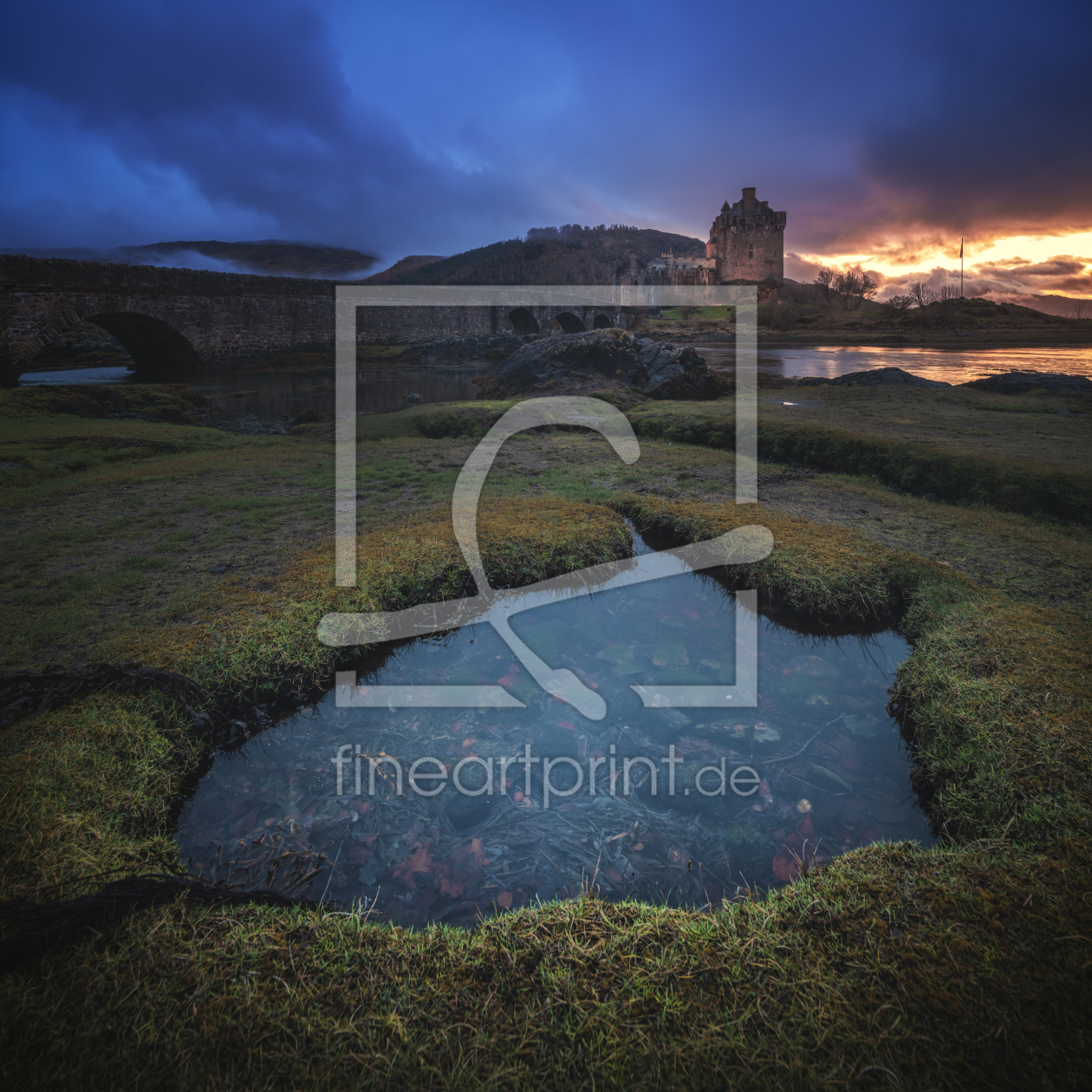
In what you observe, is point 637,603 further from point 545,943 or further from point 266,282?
point 266,282

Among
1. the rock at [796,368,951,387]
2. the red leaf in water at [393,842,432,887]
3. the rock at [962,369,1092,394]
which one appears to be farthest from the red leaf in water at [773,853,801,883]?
the rock at [962,369,1092,394]

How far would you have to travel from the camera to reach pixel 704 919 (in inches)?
98.2

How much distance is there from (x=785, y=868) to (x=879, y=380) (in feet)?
75.7

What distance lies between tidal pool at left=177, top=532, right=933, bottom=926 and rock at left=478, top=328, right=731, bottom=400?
15.2 meters

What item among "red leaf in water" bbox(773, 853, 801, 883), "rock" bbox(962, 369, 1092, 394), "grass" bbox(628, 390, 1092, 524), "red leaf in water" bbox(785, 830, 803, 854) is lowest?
"red leaf in water" bbox(773, 853, 801, 883)

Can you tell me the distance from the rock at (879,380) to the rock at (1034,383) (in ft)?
4.75

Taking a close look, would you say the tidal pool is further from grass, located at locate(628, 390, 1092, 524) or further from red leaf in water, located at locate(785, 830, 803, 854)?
grass, located at locate(628, 390, 1092, 524)

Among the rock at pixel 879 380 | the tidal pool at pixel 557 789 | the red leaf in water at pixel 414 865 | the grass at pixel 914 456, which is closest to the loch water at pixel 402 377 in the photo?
the rock at pixel 879 380

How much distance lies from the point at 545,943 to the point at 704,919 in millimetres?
719

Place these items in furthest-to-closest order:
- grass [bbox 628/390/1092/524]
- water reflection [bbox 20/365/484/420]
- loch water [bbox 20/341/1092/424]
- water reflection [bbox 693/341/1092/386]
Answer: water reflection [bbox 693/341/1092/386], loch water [bbox 20/341/1092/424], water reflection [bbox 20/365/484/420], grass [bbox 628/390/1092/524]

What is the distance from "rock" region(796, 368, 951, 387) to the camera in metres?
20.7

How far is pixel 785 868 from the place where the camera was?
320cm

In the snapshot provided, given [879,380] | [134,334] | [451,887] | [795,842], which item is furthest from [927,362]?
[134,334]

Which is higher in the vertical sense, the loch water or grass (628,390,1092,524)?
the loch water
